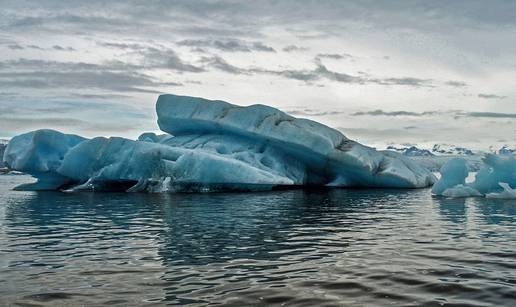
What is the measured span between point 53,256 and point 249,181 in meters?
18.0

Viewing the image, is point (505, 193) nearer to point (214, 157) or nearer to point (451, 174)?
point (451, 174)

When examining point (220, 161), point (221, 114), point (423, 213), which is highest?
point (221, 114)

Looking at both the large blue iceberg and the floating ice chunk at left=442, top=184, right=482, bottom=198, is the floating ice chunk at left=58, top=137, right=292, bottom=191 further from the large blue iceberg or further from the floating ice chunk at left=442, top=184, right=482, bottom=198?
the floating ice chunk at left=442, top=184, right=482, bottom=198

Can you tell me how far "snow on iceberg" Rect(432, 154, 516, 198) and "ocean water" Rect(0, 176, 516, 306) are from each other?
30.7 feet

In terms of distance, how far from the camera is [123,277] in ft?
23.4

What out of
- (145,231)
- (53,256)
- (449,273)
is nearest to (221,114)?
(145,231)

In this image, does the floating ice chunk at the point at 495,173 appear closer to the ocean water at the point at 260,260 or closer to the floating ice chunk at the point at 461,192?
the floating ice chunk at the point at 461,192

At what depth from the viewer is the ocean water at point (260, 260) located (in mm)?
6055

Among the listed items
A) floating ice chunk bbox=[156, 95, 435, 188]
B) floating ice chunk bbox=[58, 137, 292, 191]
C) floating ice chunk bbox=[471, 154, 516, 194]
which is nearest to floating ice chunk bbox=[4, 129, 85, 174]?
floating ice chunk bbox=[58, 137, 292, 191]

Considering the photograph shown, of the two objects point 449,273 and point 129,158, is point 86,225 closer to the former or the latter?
point 449,273

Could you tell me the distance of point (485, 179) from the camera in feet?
83.0

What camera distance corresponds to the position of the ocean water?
19.9 feet

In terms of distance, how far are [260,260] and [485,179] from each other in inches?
811

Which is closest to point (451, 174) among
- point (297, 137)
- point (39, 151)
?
point (297, 137)
